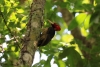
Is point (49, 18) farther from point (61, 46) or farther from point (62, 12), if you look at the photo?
point (62, 12)

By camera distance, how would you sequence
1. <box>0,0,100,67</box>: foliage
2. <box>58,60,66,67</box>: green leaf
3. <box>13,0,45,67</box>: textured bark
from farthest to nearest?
<box>58,60,66,67</box>: green leaf, <box>0,0,100,67</box>: foliage, <box>13,0,45,67</box>: textured bark

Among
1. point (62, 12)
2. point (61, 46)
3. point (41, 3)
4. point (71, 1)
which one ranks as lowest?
point (62, 12)

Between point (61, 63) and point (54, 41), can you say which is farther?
point (54, 41)

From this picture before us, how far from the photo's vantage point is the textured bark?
2.00m

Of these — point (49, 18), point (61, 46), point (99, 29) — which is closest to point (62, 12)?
point (49, 18)

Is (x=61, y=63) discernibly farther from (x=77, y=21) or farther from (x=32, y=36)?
(x=32, y=36)

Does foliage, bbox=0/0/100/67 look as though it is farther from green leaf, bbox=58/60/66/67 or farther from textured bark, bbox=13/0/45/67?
textured bark, bbox=13/0/45/67

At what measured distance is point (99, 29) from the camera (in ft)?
8.90

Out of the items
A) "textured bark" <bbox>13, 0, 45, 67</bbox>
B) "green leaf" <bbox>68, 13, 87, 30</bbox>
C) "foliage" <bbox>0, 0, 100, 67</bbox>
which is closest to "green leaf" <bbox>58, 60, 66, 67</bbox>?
"foliage" <bbox>0, 0, 100, 67</bbox>

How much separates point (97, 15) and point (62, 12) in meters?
4.28

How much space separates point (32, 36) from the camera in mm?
2262

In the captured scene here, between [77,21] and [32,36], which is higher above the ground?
[32,36]

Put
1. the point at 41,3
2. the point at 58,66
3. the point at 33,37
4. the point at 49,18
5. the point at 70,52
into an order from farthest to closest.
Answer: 1. the point at 49,18
2. the point at 58,66
3. the point at 70,52
4. the point at 41,3
5. the point at 33,37

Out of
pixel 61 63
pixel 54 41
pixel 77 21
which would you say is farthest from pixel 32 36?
pixel 54 41
